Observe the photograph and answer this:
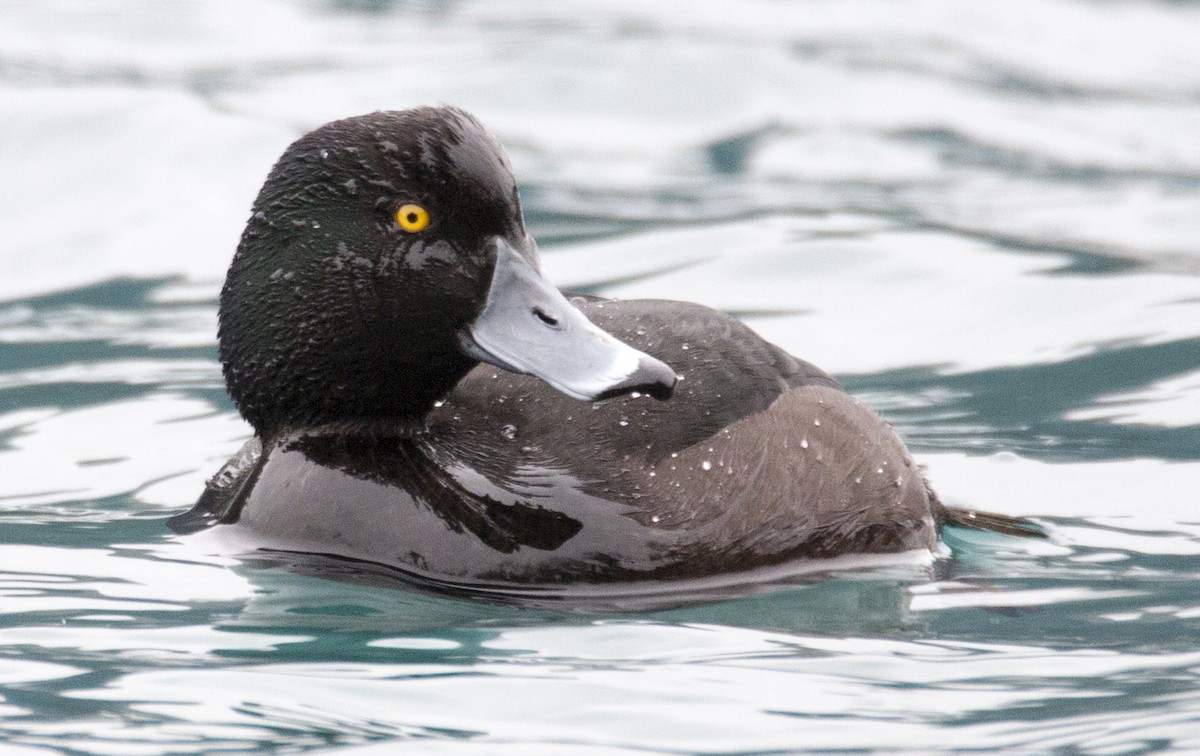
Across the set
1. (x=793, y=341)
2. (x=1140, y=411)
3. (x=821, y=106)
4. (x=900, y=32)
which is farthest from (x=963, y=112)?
(x=1140, y=411)

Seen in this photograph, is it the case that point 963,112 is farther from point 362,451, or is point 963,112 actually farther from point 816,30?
point 362,451

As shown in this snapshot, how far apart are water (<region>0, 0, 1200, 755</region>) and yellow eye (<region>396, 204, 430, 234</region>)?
85cm

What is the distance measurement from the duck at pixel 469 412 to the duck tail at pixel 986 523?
0.55 meters

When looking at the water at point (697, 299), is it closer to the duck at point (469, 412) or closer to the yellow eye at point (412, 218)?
the duck at point (469, 412)

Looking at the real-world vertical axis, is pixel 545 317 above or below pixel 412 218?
below

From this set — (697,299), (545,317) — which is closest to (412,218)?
(545,317)

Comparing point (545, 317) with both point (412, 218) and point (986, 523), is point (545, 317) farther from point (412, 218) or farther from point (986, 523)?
point (986, 523)

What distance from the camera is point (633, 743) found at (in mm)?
3732

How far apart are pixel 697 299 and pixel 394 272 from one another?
12.1 ft

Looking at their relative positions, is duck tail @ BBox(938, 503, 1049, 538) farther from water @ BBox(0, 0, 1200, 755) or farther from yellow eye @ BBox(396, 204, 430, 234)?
yellow eye @ BBox(396, 204, 430, 234)

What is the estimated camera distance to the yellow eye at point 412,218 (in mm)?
4508

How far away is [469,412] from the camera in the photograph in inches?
187

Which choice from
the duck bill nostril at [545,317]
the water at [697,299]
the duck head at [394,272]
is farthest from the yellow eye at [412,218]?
the water at [697,299]

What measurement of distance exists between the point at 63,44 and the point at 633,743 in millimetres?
9281
